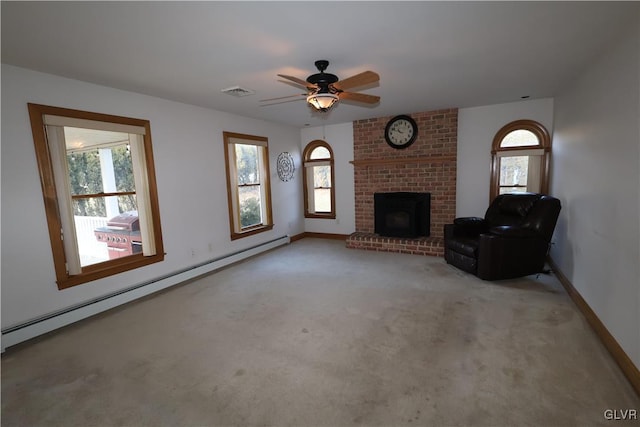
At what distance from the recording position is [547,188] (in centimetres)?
447

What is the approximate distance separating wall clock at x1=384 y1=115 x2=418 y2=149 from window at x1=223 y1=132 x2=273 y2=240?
224cm

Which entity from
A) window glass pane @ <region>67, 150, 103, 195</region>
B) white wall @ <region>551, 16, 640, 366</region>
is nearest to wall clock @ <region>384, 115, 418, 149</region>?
white wall @ <region>551, 16, 640, 366</region>

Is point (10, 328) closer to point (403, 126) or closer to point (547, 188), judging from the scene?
point (403, 126)

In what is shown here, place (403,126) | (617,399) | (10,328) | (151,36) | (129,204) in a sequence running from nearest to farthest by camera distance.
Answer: (617,399) < (151,36) < (10,328) < (129,204) < (403,126)

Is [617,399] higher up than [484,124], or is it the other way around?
[484,124]

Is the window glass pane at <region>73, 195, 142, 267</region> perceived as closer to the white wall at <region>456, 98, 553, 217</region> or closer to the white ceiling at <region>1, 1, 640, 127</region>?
the white ceiling at <region>1, 1, 640, 127</region>

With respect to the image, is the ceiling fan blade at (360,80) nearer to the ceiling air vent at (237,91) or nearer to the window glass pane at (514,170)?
the ceiling air vent at (237,91)

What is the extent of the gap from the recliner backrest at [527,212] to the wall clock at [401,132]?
1768 mm

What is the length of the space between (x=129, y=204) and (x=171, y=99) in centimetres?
139

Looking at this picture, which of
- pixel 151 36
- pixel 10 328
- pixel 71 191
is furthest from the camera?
pixel 71 191

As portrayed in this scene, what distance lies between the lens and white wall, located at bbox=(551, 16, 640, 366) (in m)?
2.01

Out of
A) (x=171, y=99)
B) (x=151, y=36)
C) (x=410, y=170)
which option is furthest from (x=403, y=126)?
(x=151, y=36)

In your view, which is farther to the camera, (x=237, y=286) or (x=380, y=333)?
(x=237, y=286)

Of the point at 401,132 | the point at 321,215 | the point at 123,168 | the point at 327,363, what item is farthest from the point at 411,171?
the point at 123,168
